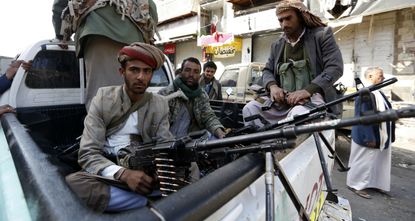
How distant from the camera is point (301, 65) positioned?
2.59 metres

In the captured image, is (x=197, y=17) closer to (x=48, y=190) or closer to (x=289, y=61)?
(x=289, y=61)

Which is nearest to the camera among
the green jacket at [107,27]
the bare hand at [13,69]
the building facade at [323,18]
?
the green jacket at [107,27]

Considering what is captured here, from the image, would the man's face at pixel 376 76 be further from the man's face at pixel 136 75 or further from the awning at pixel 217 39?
the awning at pixel 217 39

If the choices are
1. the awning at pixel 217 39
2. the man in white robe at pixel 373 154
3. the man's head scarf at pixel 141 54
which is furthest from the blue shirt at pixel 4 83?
the awning at pixel 217 39

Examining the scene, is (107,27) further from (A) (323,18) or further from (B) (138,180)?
(A) (323,18)

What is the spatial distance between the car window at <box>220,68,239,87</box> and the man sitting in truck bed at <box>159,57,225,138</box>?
466cm

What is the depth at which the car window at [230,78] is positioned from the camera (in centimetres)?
762

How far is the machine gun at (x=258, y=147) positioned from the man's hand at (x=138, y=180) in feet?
0.13

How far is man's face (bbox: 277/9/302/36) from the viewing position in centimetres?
247

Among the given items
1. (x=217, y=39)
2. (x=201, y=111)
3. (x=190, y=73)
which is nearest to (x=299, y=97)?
(x=201, y=111)

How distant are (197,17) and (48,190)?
18.1m

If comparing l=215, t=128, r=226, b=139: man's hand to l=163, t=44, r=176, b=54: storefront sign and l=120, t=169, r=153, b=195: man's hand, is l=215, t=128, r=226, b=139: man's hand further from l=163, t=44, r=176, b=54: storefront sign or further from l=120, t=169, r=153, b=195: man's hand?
l=163, t=44, r=176, b=54: storefront sign

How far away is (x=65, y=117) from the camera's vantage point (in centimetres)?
324

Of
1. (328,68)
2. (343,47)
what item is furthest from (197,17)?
(328,68)
